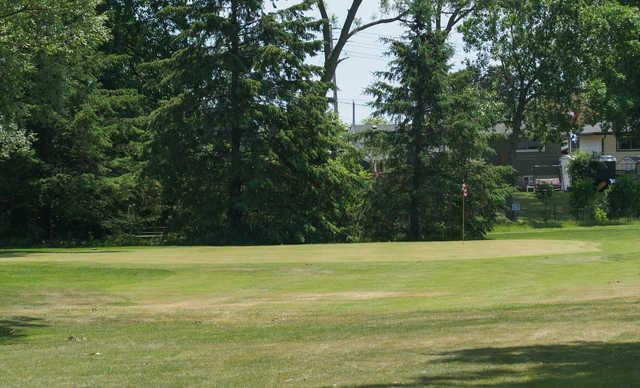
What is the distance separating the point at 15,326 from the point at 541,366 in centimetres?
1080

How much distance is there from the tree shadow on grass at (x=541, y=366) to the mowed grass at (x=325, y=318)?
0.09 ft

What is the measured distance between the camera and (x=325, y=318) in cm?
1694

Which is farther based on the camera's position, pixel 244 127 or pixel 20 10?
pixel 244 127

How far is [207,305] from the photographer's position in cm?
1942

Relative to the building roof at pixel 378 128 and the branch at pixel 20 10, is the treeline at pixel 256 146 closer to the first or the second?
the building roof at pixel 378 128

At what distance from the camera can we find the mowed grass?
33.4 feet

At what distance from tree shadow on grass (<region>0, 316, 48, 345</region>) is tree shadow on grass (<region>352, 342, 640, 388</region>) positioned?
8021 mm

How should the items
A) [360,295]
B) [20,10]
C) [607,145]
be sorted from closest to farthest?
[360,295], [20,10], [607,145]

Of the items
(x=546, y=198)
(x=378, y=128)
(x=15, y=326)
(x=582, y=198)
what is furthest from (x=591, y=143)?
(x=15, y=326)

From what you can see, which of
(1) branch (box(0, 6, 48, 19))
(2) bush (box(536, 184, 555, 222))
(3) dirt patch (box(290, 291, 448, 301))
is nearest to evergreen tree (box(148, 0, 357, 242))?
(2) bush (box(536, 184, 555, 222))

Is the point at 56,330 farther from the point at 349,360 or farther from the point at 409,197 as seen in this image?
the point at 409,197

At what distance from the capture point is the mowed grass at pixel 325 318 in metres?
10.2

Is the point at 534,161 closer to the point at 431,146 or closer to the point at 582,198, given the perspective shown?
the point at 582,198

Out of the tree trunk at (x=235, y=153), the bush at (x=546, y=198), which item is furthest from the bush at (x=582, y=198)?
the tree trunk at (x=235, y=153)
